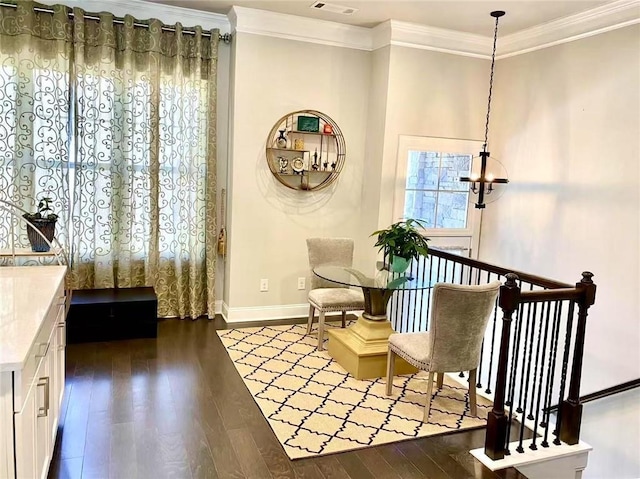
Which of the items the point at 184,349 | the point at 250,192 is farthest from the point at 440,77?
the point at 184,349

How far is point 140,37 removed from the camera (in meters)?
4.57

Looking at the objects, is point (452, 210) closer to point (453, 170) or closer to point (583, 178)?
point (453, 170)

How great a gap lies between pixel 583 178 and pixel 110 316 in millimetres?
4159

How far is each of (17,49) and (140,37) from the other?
0.98 meters

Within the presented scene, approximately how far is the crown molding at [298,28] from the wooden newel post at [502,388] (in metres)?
3.25

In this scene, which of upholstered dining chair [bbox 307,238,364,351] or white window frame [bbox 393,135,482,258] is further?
white window frame [bbox 393,135,482,258]

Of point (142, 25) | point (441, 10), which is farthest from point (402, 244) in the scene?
point (142, 25)

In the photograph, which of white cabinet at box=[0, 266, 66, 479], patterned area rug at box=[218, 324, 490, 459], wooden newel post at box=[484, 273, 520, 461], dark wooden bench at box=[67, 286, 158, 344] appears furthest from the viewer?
dark wooden bench at box=[67, 286, 158, 344]

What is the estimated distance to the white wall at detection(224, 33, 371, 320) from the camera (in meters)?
4.86

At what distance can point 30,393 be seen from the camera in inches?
74.1

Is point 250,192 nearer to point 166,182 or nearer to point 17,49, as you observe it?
point 166,182

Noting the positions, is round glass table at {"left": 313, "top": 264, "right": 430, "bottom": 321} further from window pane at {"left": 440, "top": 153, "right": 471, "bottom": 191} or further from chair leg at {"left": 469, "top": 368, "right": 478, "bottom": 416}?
window pane at {"left": 440, "top": 153, "right": 471, "bottom": 191}

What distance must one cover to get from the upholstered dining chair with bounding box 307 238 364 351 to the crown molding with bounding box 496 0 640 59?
2.53 metres

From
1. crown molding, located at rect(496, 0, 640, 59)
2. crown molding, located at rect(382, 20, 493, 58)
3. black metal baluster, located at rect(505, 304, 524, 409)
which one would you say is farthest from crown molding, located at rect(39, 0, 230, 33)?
black metal baluster, located at rect(505, 304, 524, 409)
